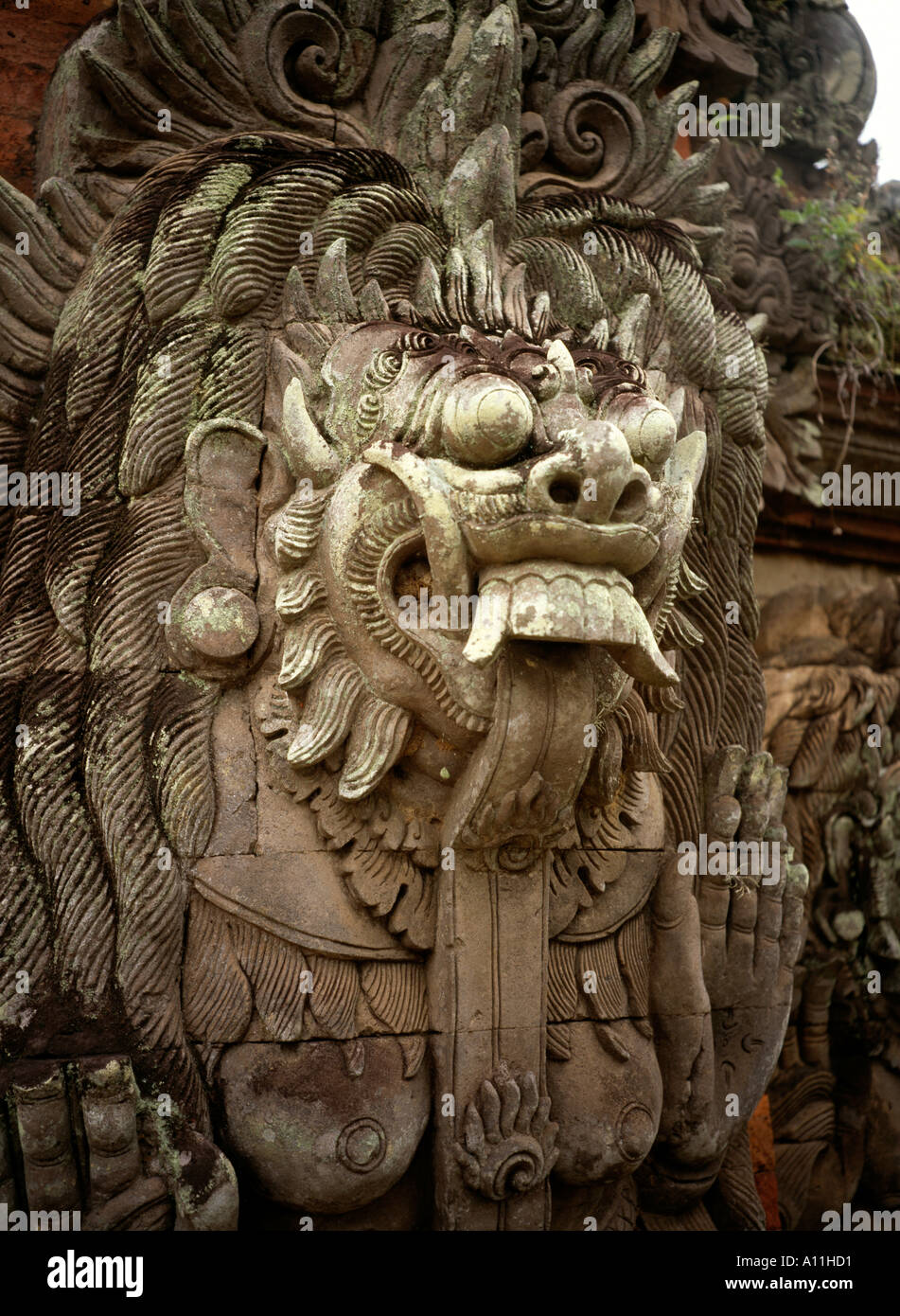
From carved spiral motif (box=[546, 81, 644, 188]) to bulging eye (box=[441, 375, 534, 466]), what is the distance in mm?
1308

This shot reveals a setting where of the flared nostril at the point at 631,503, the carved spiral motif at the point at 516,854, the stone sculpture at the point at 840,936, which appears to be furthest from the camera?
the stone sculpture at the point at 840,936

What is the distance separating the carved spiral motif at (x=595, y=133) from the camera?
395cm

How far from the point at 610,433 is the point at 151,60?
5.21 ft

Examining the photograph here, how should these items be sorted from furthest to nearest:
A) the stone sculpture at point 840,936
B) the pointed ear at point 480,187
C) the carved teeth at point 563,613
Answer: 1. the stone sculpture at point 840,936
2. the pointed ear at point 480,187
3. the carved teeth at point 563,613

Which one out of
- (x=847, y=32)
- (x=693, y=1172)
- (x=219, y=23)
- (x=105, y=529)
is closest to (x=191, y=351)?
(x=105, y=529)

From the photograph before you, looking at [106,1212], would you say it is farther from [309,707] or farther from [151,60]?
[151,60]

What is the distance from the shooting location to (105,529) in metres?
3.28

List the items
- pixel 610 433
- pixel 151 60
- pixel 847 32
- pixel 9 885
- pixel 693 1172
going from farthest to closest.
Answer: pixel 847 32, pixel 693 1172, pixel 151 60, pixel 9 885, pixel 610 433

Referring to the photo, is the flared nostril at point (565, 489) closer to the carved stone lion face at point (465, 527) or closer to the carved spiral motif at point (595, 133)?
the carved stone lion face at point (465, 527)

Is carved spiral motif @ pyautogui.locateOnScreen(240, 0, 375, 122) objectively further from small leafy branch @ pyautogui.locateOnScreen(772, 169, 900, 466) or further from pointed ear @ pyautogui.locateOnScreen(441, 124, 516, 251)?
small leafy branch @ pyautogui.locateOnScreen(772, 169, 900, 466)

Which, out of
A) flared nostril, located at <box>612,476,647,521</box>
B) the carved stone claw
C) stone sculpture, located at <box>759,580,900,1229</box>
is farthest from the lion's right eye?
stone sculpture, located at <box>759,580,900,1229</box>

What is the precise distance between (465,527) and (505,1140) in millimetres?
Result: 1391

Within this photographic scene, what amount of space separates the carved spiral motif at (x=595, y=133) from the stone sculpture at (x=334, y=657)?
0.30 m

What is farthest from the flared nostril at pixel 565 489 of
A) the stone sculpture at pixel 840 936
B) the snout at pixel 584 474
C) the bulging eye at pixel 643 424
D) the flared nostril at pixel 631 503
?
the stone sculpture at pixel 840 936
